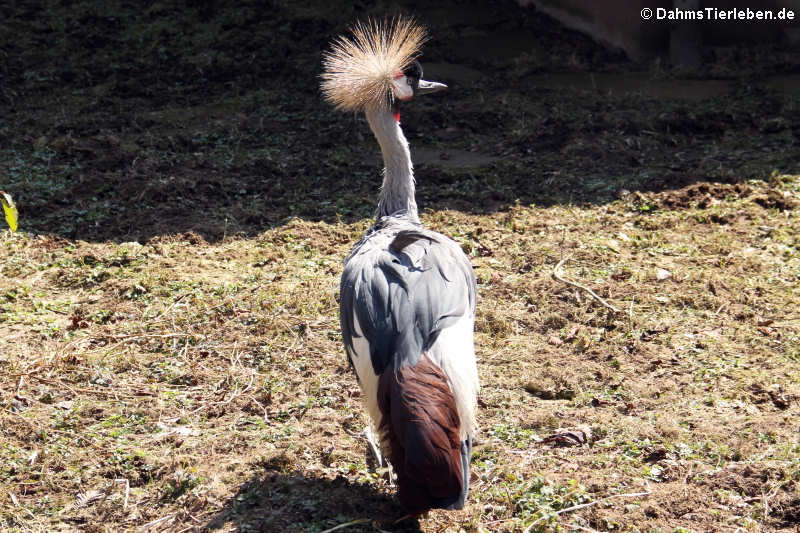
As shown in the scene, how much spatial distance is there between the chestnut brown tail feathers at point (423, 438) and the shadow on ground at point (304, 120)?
2979mm

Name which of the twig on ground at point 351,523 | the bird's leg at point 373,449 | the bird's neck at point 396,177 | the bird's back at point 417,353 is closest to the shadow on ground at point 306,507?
the twig on ground at point 351,523

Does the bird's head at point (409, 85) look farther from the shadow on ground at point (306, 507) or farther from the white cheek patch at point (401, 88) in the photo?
the shadow on ground at point (306, 507)

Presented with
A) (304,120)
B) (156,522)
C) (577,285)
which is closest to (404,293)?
(156,522)

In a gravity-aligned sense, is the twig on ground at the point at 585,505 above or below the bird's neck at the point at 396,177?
below

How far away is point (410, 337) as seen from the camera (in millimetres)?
3004

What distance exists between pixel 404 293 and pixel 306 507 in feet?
2.89

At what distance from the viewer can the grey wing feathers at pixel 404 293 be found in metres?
3.01

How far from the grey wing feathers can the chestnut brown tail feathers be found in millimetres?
100

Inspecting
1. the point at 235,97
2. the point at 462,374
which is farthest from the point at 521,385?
the point at 235,97

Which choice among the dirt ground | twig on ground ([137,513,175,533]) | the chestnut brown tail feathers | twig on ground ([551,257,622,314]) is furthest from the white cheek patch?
twig on ground ([137,513,175,533])

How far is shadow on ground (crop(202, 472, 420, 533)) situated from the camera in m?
3.13

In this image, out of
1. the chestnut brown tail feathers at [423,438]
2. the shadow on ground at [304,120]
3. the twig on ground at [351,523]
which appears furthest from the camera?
the shadow on ground at [304,120]

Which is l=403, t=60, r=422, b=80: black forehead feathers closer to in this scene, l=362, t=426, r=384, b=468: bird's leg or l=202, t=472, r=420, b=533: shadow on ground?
l=362, t=426, r=384, b=468: bird's leg

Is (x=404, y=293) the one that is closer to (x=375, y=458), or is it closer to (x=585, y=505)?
(x=375, y=458)
